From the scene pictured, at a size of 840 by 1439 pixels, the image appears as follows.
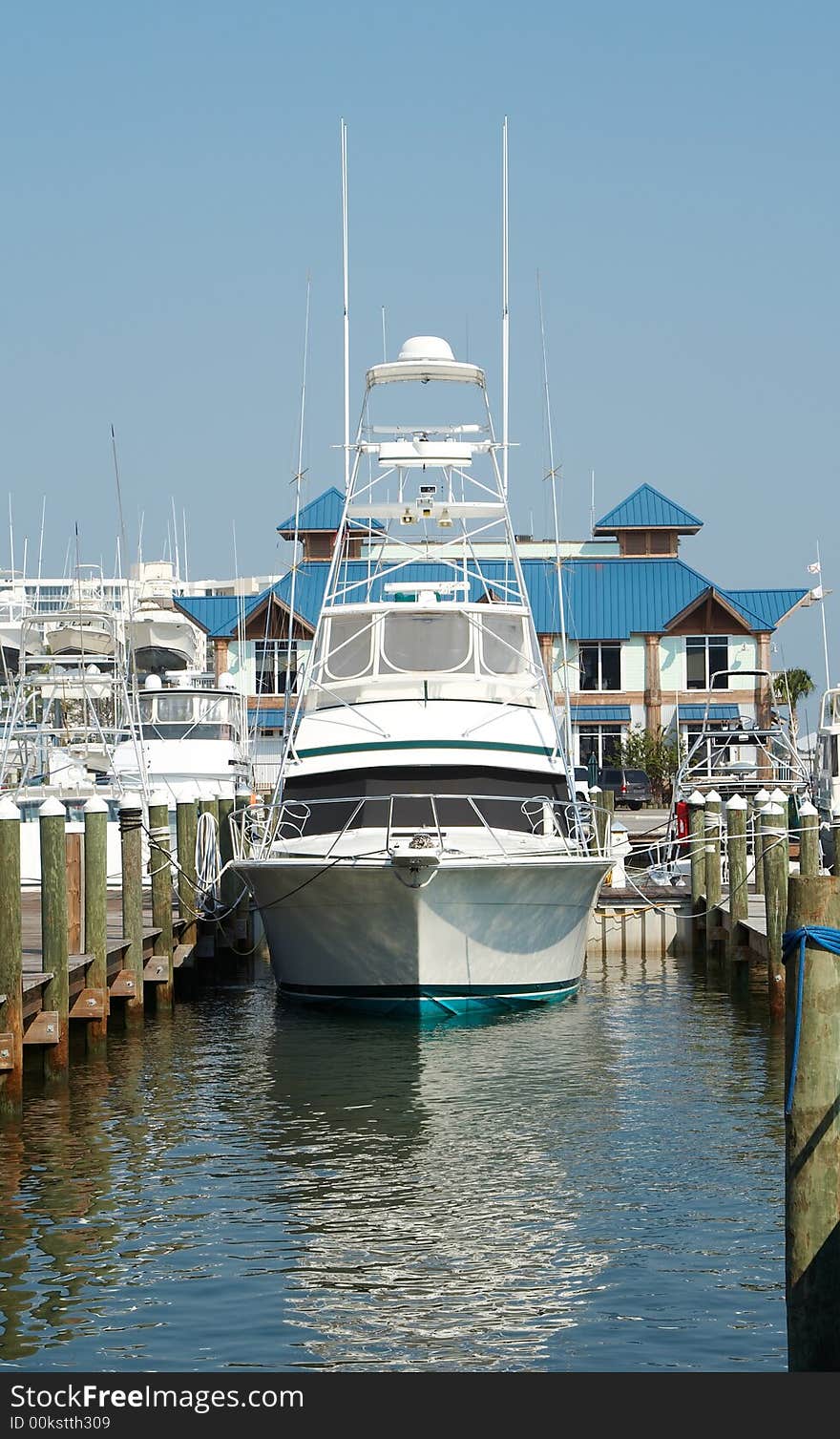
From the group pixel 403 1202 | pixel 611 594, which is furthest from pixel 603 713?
pixel 403 1202

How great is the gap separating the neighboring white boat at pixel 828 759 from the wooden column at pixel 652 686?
27.2 meters

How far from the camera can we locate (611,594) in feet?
215

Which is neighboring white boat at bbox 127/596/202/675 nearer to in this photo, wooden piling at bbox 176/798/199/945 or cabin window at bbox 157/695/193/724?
cabin window at bbox 157/695/193/724

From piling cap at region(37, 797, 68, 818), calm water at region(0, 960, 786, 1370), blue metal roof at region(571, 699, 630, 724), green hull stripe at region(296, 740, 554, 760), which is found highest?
blue metal roof at region(571, 699, 630, 724)

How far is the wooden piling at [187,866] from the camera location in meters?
24.6

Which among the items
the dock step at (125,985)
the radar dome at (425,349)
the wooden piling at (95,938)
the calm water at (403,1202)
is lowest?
the calm water at (403,1202)

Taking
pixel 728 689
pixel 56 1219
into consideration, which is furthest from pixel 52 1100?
pixel 728 689

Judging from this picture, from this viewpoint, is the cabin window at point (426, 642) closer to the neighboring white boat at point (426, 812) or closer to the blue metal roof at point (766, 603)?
the neighboring white boat at point (426, 812)

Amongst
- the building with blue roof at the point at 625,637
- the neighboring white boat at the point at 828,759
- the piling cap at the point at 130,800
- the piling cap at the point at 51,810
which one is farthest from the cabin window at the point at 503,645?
the building with blue roof at the point at 625,637

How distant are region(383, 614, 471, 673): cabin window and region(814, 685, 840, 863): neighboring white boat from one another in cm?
1124

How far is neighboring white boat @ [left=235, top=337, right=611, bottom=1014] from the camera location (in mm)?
19359

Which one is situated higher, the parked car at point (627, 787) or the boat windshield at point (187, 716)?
the boat windshield at point (187, 716)

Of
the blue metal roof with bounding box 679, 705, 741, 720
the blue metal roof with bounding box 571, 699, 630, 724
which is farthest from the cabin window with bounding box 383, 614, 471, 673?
the blue metal roof with bounding box 679, 705, 741, 720

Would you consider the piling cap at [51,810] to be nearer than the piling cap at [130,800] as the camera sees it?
Yes
